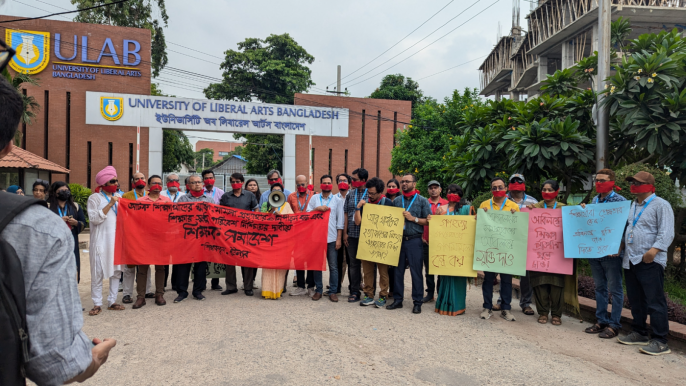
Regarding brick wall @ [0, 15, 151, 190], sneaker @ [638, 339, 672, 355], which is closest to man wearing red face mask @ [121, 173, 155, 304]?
sneaker @ [638, 339, 672, 355]

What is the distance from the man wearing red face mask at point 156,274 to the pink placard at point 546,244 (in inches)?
204

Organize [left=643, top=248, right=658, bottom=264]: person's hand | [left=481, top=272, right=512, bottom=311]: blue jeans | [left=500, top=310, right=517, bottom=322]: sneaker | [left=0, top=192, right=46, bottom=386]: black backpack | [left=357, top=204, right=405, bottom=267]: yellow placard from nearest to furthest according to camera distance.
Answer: [left=0, top=192, right=46, bottom=386]: black backpack, [left=643, top=248, right=658, bottom=264]: person's hand, [left=500, top=310, right=517, bottom=322]: sneaker, [left=481, top=272, right=512, bottom=311]: blue jeans, [left=357, top=204, right=405, bottom=267]: yellow placard

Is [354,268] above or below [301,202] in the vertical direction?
below

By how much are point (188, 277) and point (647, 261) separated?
19.9 feet

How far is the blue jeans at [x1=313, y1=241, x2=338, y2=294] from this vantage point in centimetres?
707

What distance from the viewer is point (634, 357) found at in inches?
184

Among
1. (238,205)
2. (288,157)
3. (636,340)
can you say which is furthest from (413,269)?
(288,157)

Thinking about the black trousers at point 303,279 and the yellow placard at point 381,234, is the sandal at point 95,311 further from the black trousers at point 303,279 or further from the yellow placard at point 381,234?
the yellow placard at point 381,234

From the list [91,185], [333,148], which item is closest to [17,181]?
[91,185]

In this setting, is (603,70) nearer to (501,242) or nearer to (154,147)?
(501,242)

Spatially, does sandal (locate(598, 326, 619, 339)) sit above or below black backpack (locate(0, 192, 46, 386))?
below

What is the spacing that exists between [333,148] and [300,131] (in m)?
2.24

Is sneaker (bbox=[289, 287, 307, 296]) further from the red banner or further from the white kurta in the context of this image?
the white kurta

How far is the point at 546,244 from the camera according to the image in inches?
236
